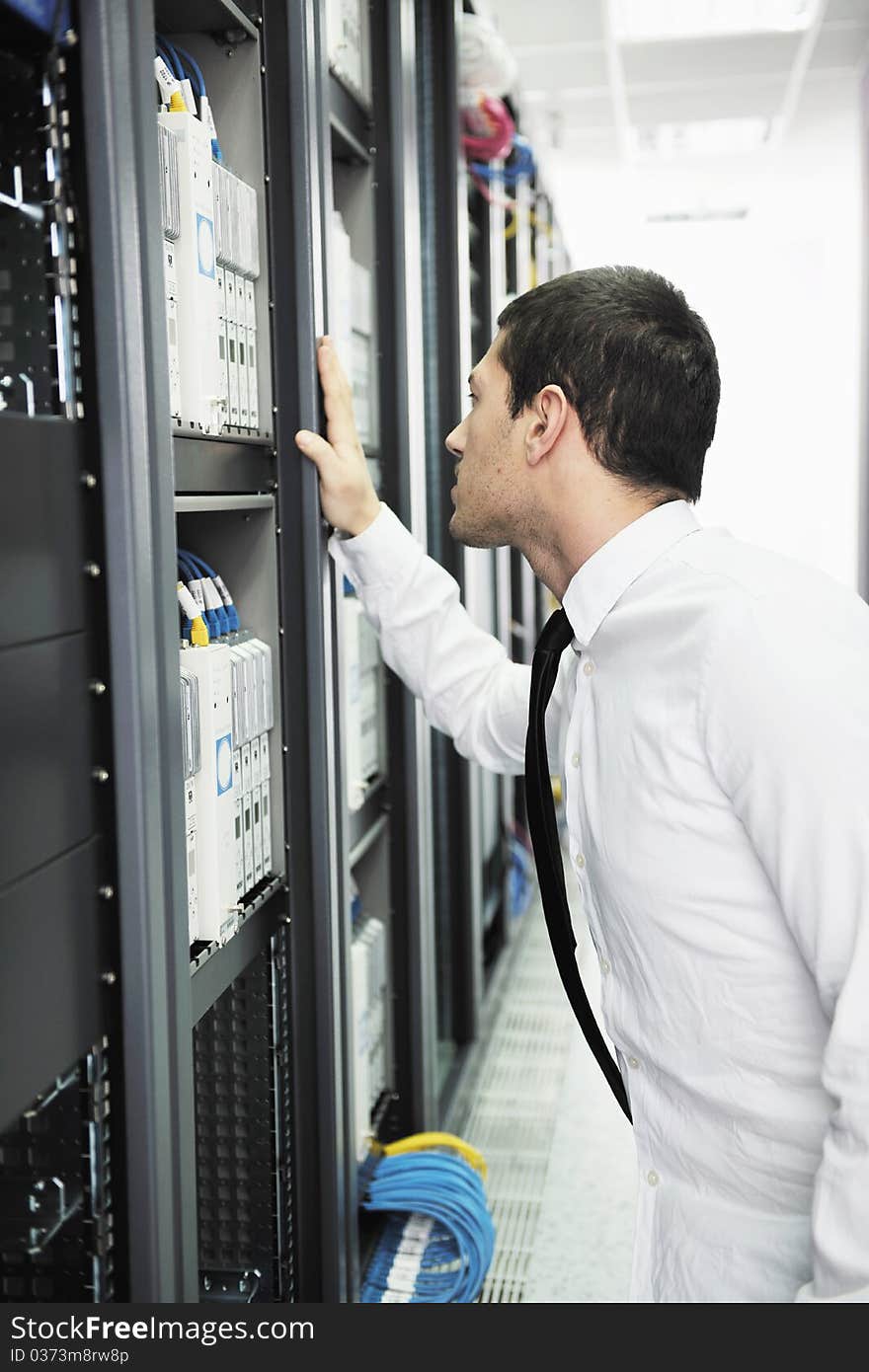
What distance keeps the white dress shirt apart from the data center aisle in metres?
1.13

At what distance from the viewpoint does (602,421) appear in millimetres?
1617

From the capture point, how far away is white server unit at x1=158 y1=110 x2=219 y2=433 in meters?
1.55

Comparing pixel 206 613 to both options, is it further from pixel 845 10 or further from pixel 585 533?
pixel 845 10

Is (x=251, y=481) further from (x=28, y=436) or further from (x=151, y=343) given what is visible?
(x=28, y=436)

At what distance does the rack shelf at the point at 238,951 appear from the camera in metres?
1.59

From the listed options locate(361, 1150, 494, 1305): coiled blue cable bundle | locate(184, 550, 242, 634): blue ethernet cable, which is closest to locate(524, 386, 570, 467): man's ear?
locate(184, 550, 242, 634): blue ethernet cable

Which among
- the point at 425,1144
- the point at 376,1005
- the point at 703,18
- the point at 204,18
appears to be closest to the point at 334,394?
the point at 204,18

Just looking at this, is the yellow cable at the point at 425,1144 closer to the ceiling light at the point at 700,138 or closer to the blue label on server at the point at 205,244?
the blue label on server at the point at 205,244

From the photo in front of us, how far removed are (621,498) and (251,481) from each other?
56 cm

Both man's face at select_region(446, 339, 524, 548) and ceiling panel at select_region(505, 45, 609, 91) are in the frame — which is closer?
man's face at select_region(446, 339, 524, 548)

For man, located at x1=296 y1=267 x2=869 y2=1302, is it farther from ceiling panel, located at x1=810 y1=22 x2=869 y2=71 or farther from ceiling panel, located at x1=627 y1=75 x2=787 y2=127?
ceiling panel, located at x1=627 y1=75 x2=787 y2=127

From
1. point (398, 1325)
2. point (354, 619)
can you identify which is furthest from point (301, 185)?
point (398, 1325)

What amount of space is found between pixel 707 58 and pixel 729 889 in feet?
20.1

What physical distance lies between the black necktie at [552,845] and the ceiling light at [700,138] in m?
6.87
